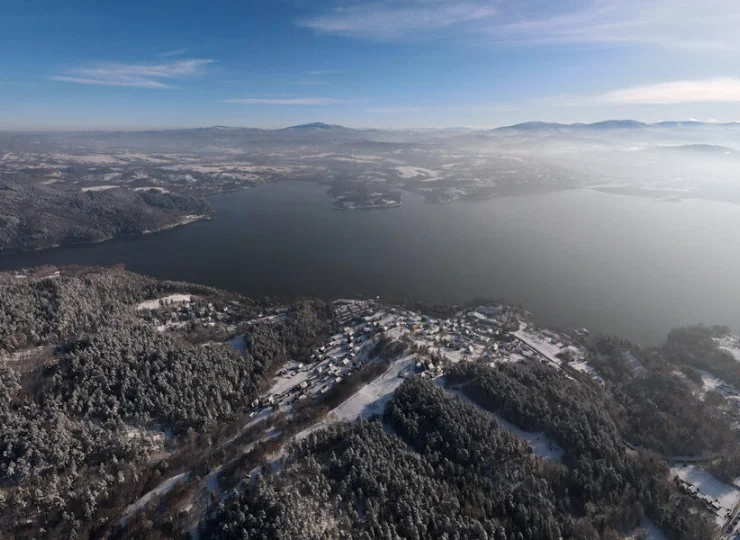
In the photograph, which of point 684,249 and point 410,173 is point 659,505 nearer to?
point 684,249

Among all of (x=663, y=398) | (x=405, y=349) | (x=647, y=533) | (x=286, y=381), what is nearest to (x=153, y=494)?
(x=286, y=381)

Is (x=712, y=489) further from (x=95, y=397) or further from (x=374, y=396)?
(x=95, y=397)

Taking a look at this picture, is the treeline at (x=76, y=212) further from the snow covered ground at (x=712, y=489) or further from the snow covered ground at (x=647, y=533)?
the snow covered ground at (x=712, y=489)

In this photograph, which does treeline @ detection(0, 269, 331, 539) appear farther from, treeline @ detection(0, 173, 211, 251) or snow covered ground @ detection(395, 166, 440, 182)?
snow covered ground @ detection(395, 166, 440, 182)

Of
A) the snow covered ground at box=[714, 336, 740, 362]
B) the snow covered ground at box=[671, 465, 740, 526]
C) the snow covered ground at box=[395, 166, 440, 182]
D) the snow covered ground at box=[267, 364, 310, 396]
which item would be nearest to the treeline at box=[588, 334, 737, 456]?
the snow covered ground at box=[714, 336, 740, 362]

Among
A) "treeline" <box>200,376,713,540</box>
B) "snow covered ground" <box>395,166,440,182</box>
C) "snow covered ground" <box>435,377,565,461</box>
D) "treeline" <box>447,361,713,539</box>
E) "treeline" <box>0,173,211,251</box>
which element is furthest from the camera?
"snow covered ground" <box>395,166,440,182</box>

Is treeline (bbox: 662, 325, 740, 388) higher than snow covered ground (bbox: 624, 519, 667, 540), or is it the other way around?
treeline (bbox: 662, 325, 740, 388)

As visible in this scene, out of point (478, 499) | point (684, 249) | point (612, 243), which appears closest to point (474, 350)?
point (478, 499)
